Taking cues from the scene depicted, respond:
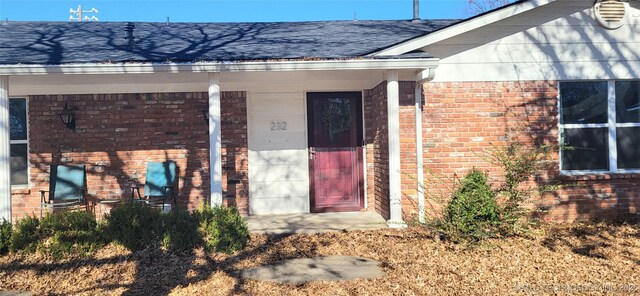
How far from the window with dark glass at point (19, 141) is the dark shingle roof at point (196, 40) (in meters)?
1.14

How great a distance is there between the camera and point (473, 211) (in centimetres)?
518

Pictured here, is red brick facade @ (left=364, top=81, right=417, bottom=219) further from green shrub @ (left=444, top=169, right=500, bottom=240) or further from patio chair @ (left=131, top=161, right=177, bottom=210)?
patio chair @ (left=131, top=161, right=177, bottom=210)

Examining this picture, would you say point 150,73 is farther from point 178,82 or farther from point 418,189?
point 418,189

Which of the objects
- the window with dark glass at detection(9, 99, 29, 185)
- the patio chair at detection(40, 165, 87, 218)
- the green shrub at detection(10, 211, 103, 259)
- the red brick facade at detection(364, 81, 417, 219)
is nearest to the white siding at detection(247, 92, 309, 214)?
the red brick facade at detection(364, 81, 417, 219)

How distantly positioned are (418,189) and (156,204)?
13.6 ft

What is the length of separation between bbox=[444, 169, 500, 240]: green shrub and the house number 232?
3.57m

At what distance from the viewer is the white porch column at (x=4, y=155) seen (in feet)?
19.4

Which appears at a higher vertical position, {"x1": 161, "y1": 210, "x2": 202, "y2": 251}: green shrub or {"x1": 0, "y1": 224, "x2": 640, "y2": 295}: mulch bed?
{"x1": 161, "y1": 210, "x2": 202, "y2": 251}: green shrub

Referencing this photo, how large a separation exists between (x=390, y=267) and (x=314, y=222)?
8.09ft

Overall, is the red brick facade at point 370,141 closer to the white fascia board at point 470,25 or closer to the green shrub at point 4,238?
the white fascia board at point 470,25

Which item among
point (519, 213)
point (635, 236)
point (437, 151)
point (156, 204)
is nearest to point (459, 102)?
point (437, 151)

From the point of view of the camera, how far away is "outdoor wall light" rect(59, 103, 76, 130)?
7.50m

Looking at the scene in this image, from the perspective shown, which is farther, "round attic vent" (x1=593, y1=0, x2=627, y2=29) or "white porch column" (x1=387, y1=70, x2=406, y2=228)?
"round attic vent" (x1=593, y1=0, x2=627, y2=29)

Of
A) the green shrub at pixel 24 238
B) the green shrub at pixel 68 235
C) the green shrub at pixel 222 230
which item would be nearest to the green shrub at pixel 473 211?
the green shrub at pixel 222 230
